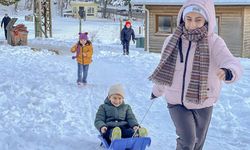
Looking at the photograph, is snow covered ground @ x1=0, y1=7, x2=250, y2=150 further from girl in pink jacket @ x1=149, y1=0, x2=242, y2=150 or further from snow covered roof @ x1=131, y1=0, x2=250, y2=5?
snow covered roof @ x1=131, y1=0, x2=250, y2=5

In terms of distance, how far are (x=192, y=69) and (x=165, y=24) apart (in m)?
21.8

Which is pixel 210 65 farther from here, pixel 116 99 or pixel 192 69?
pixel 116 99

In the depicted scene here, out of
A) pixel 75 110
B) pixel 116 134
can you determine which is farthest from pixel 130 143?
pixel 75 110

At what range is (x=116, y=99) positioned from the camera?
5.84 meters

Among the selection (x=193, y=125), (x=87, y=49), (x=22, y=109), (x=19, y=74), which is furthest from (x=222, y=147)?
(x=19, y=74)

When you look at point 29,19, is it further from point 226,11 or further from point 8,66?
point 8,66

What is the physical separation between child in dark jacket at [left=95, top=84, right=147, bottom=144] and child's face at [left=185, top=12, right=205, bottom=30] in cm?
171

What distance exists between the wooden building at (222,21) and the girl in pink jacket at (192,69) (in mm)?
18894

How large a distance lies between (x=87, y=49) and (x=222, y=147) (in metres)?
6.00

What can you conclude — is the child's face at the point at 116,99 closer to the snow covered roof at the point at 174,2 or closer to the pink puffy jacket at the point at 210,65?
the pink puffy jacket at the point at 210,65

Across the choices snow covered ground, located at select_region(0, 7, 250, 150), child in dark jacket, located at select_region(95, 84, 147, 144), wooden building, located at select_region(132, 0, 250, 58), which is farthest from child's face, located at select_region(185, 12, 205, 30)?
wooden building, located at select_region(132, 0, 250, 58)

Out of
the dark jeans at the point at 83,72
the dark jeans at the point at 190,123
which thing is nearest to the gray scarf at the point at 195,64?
the dark jeans at the point at 190,123

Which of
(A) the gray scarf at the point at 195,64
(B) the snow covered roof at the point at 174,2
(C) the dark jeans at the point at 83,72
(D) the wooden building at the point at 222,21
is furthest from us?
(D) the wooden building at the point at 222,21

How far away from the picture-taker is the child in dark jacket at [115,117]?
223 inches
